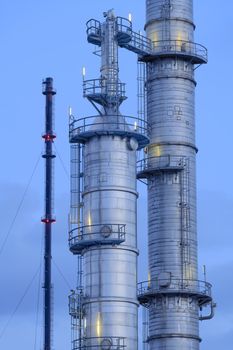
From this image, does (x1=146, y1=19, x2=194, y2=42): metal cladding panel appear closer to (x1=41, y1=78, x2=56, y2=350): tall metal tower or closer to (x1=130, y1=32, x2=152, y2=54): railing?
(x1=130, y1=32, x2=152, y2=54): railing

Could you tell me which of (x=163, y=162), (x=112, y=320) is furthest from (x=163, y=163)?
(x=112, y=320)

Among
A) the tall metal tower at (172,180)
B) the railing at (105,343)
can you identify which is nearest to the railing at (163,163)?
the tall metal tower at (172,180)

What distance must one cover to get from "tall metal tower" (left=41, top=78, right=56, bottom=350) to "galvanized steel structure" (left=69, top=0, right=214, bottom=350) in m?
10.0

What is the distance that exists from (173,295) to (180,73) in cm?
1847

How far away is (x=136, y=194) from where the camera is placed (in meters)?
102

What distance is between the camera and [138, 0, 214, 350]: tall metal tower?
359 ft

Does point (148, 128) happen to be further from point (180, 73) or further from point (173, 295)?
point (173, 295)

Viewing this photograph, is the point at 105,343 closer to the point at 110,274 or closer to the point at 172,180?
the point at 110,274

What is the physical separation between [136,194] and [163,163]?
33.2 ft

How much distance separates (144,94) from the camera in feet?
377

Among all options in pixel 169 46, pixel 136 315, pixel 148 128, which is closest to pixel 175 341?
pixel 136 315

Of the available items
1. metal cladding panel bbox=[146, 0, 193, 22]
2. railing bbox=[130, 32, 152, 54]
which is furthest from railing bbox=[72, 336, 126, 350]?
metal cladding panel bbox=[146, 0, 193, 22]

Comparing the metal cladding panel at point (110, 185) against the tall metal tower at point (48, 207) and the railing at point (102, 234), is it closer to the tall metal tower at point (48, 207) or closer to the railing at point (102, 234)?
the railing at point (102, 234)

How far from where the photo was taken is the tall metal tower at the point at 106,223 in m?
98.9
